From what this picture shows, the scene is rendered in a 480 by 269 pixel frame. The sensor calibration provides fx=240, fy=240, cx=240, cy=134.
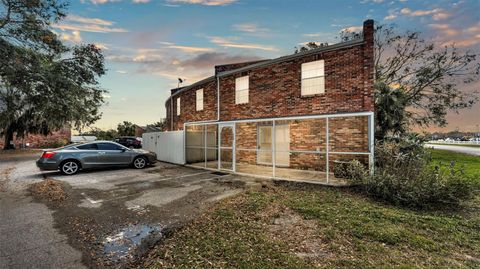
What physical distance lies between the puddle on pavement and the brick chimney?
8.25m

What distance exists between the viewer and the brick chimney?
8852 millimetres

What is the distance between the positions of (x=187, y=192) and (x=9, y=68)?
730 cm

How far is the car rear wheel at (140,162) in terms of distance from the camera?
12.8m

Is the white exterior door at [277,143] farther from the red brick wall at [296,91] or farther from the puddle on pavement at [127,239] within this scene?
the puddle on pavement at [127,239]

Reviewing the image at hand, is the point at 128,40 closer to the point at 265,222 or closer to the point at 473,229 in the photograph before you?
the point at 265,222

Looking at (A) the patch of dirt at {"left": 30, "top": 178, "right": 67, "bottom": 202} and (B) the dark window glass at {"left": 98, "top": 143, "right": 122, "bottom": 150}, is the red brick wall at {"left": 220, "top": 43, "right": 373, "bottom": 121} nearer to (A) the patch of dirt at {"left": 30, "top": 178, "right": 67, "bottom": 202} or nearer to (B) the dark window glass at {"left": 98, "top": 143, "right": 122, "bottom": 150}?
(B) the dark window glass at {"left": 98, "top": 143, "right": 122, "bottom": 150}

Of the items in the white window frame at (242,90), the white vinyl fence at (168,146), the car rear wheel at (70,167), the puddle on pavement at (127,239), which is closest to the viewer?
the puddle on pavement at (127,239)

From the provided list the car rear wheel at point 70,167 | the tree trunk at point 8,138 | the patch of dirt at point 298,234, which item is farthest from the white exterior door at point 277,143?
the tree trunk at point 8,138

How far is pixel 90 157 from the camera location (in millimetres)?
11430

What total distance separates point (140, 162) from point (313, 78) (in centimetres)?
972

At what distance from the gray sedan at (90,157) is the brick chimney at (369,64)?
1097 centimetres

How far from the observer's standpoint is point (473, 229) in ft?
15.6

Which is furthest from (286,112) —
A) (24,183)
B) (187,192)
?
(24,183)

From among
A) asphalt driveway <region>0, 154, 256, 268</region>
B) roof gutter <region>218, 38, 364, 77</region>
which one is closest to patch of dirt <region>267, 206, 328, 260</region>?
asphalt driveway <region>0, 154, 256, 268</region>
